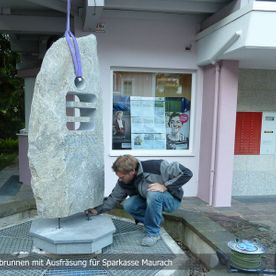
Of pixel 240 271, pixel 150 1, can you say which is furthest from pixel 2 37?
pixel 240 271

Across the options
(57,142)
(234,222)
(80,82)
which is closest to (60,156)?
(57,142)

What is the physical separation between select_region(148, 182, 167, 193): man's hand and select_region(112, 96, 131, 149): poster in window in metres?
2.41

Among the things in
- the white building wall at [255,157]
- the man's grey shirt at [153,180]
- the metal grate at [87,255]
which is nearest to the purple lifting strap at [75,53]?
the man's grey shirt at [153,180]

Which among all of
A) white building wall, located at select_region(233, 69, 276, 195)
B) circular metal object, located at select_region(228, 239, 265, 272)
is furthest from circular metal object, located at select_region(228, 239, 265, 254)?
white building wall, located at select_region(233, 69, 276, 195)

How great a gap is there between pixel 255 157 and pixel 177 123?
1530 millimetres

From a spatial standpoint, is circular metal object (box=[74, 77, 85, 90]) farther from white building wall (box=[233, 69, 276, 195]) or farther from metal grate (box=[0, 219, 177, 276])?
white building wall (box=[233, 69, 276, 195])

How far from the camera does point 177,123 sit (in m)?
6.77

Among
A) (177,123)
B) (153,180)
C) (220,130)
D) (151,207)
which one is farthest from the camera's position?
(177,123)

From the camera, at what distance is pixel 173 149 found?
6754mm

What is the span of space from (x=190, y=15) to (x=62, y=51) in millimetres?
3294

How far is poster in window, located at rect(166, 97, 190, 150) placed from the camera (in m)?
6.74

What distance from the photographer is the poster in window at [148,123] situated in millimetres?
6605

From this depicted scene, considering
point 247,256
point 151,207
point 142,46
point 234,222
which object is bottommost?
point 234,222

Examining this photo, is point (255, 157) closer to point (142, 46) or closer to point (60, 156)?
point (142, 46)
